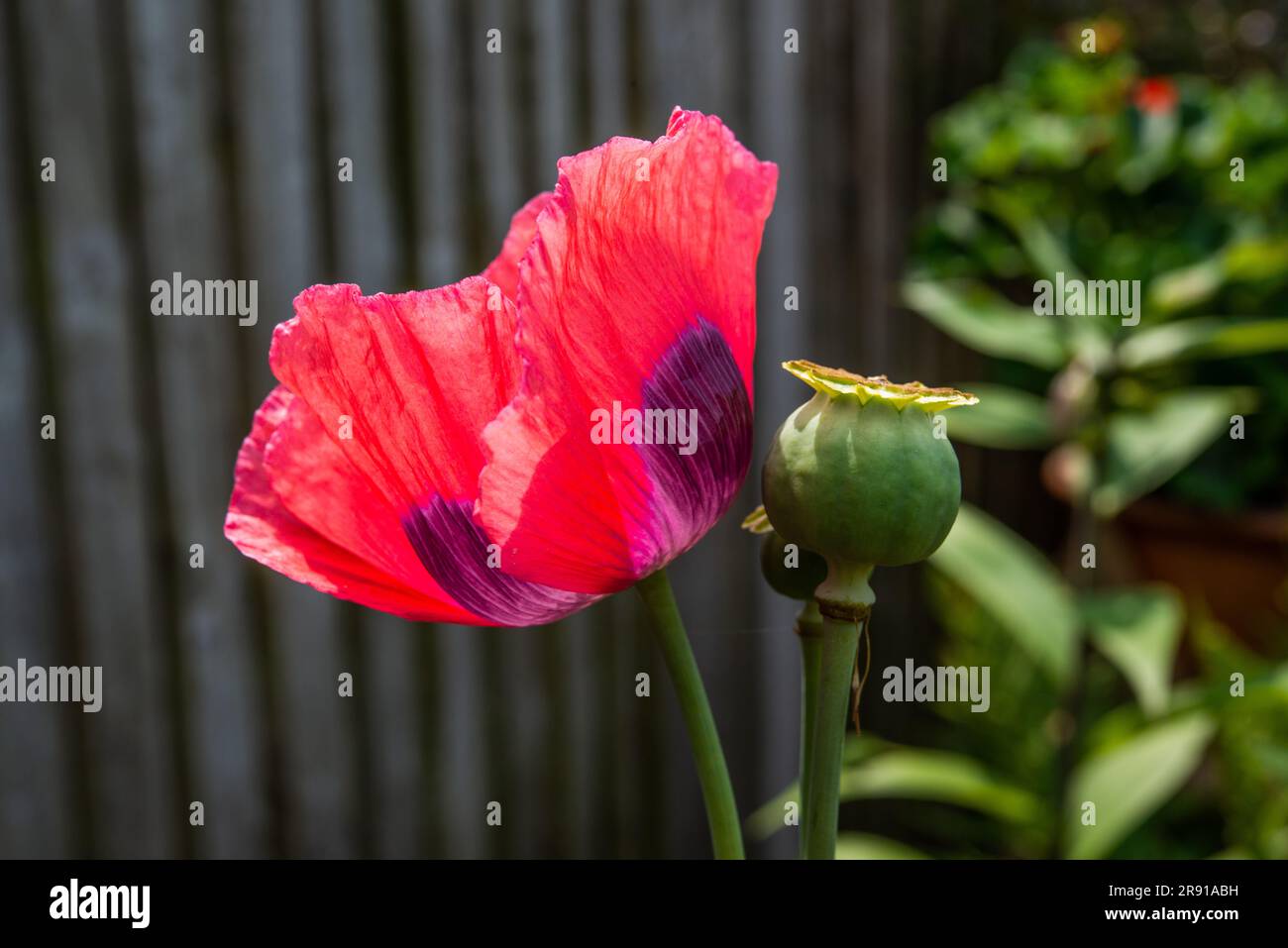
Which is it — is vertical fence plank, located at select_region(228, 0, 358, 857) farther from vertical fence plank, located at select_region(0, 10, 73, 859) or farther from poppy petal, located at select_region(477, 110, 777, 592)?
poppy petal, located at select_region(477, 110, 777, 592)

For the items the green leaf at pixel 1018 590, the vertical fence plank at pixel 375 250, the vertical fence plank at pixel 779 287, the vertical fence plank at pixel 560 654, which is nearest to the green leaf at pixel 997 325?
the green leaf at pixel 1018 590

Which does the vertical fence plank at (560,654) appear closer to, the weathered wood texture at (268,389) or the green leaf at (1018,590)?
the weathered wood texture at (268,389)

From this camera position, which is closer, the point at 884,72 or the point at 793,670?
the point at 793,670

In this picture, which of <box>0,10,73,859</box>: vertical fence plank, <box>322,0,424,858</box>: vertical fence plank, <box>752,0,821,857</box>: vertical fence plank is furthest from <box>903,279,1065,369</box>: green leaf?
<box>0,10,73,859</box>: vertical fence plank

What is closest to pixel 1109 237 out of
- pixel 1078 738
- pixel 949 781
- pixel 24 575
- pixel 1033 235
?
pixel 1033 235

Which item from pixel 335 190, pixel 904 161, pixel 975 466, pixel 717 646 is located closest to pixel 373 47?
pixel 335 190

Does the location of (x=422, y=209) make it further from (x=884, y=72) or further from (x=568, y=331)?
(x=568, y=331)

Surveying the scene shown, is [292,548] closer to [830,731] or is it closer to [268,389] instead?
[830,731]
